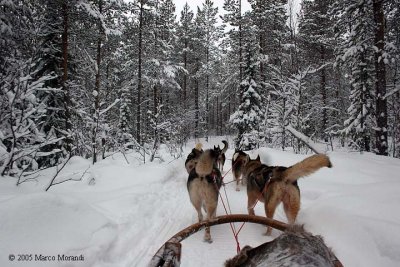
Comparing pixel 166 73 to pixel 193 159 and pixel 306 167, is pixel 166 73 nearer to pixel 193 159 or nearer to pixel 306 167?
pixel 193 159

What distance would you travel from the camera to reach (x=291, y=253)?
1321mm

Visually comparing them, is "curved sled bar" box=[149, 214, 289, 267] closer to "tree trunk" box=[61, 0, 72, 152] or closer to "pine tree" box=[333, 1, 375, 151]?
"tree trunk" box=[61, 0, 72, 152]

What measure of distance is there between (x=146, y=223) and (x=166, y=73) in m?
21.8

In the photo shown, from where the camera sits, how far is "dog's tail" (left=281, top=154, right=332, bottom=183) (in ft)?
10.0

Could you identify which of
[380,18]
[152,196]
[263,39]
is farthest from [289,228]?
[263,39]

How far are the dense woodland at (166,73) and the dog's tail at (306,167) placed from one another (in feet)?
Answer: 13.3

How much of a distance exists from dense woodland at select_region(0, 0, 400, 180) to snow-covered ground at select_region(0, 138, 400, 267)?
4.26ft

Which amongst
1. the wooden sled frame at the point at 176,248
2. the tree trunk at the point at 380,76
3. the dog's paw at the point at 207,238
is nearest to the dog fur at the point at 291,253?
the wooden sled frame at the point at 176,248

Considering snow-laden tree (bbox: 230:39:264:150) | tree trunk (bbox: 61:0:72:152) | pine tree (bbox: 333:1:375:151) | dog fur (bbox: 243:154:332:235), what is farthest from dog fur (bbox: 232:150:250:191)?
snow-laden tree (bbox: 230:39:264:150)

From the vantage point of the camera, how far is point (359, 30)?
12633 mm

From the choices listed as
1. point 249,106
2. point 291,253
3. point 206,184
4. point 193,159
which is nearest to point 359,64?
point 249,106

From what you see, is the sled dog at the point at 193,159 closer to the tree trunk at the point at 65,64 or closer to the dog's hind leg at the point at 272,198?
the dog's hind leg at the point at 272,198

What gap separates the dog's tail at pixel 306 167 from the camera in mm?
3061

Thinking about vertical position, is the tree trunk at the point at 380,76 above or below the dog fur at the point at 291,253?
above
